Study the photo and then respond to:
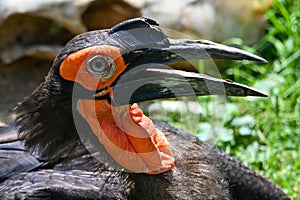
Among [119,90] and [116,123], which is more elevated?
[119,90]

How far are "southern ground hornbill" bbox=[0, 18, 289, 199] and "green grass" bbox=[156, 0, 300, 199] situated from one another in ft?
3.16

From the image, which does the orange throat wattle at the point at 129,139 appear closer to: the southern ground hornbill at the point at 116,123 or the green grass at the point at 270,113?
the southern ground hornbill at the point at 116,123

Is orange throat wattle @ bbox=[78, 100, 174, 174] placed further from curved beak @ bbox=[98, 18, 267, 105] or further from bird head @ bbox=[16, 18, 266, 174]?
curved beak @ bbox=[98, 18, 267, 105]

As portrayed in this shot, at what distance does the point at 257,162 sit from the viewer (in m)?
4.04

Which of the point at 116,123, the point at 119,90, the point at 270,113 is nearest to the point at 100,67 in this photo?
the point at 119,90

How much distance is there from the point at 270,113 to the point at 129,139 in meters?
1.65

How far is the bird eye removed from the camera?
2.71 meters

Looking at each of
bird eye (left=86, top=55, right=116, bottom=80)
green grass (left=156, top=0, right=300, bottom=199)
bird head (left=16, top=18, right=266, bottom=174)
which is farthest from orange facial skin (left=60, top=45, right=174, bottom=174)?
green grass (left=156, top=0, right=300, bottom=199)

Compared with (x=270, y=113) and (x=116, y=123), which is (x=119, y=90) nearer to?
(x=116, y=123)

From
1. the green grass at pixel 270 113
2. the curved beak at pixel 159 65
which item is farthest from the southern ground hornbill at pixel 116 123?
the green grass at pixel 270 113

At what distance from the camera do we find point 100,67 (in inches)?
107

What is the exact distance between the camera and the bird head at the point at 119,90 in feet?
8.82

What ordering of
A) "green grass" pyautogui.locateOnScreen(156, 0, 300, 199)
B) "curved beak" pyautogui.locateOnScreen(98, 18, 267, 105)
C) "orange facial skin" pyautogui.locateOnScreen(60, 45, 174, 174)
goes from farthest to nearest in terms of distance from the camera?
"green grass" pyautogui.locateOnScreen(156, 0, 300, 199), "orange facial skin" pyautogui.locateOnScreen(60, 45, 174, 174), "curved beak" pyautogui.locateOnScreen(98, 18, 267, 105)

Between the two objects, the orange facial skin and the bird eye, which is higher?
the bird eye
